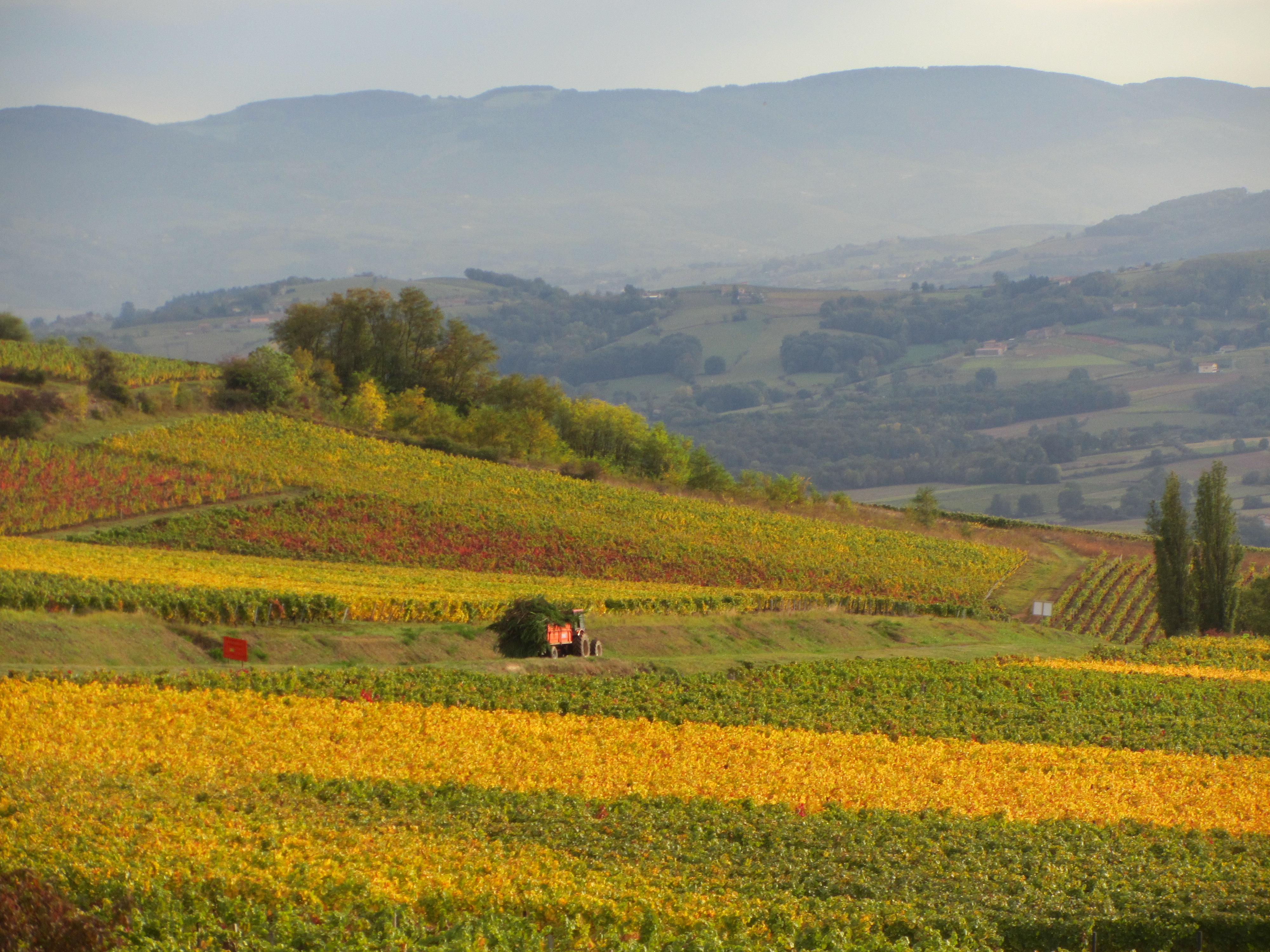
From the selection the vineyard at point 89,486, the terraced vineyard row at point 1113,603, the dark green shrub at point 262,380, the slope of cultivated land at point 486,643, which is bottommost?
the terraced vineyard row at point 1113,603

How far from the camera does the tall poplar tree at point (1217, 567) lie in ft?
190

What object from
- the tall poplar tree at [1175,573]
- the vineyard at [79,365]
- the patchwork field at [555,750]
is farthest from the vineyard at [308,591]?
the vineyard at [79,365]

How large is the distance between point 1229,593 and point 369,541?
40866 millimetres

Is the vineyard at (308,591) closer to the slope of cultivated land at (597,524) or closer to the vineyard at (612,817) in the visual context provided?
the slope of cultivated land at (597,524)

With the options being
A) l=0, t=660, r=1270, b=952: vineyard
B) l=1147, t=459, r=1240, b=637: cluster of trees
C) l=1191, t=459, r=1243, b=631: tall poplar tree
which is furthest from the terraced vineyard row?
l=0, t=660, r=1270, b=952: vineyard

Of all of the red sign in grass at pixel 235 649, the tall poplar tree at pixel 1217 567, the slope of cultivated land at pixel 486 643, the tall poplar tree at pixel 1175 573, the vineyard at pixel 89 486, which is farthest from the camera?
the tall poplar tree at pixel 1175 573

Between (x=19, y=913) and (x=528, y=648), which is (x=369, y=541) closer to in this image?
(x=528, y=648)

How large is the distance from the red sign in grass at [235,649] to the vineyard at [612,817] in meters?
2.68

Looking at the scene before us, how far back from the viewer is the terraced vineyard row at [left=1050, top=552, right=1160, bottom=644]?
199ft

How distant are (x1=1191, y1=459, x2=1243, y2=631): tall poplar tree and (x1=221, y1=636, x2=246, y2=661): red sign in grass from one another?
45926 mm

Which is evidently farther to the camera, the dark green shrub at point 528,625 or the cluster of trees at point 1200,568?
the cluster of trees at point 1200,568

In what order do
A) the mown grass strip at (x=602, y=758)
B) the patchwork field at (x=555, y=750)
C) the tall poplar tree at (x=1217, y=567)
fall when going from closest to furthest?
the patchwork field at (x=555, y=750) → the mown grass strip at (x=602, y=758) → the tall poplar tree at (x=1217, y=567)

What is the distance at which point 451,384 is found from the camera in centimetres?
10481

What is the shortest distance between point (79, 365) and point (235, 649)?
4781 centimetres
